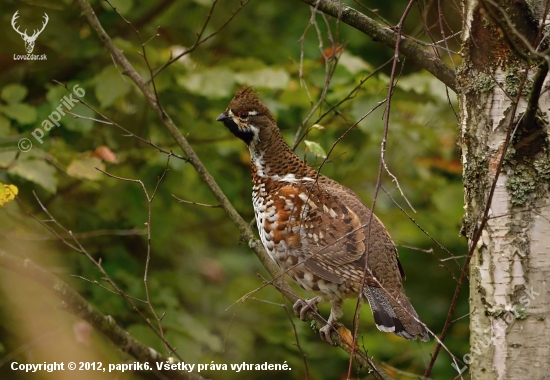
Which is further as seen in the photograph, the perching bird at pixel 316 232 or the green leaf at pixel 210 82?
the green leaf at pixel 210 82

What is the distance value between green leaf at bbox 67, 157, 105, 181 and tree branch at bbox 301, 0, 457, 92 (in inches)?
77.5

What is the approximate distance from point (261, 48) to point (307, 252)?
2.01m

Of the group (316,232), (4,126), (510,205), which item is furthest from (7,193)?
(510,205)

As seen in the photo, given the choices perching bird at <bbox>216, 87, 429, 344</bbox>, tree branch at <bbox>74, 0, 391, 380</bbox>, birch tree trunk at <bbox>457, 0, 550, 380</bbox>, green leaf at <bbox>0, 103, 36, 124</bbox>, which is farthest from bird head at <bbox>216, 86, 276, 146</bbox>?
birch tree trunk at <bbox>457, 0, 550, 380</bbox>

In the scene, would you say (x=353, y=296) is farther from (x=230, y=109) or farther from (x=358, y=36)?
(x=358, y=36)

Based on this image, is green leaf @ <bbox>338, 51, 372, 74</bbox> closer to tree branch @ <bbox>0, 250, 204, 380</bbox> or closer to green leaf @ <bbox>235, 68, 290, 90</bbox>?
green leaf @ <bbox>235, 68, 290, 90</bbox>

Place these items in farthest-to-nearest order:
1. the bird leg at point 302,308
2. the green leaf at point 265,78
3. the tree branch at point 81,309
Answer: the green leaf at point 265,78, the bird leg at point 302,308, the tree branch at point 81,309

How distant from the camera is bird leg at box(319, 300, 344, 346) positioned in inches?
153

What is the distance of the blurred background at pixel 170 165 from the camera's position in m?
4.39

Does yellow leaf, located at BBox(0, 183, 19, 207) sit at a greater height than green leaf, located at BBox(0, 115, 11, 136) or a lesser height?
lesser

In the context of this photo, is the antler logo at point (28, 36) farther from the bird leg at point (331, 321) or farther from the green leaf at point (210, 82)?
the bird leg at point (331, 321)

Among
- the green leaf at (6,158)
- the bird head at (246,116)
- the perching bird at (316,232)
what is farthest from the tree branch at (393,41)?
the green leaf at (6,158)

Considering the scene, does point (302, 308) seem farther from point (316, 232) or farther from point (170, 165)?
point (170, 165)

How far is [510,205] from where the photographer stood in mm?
2369
